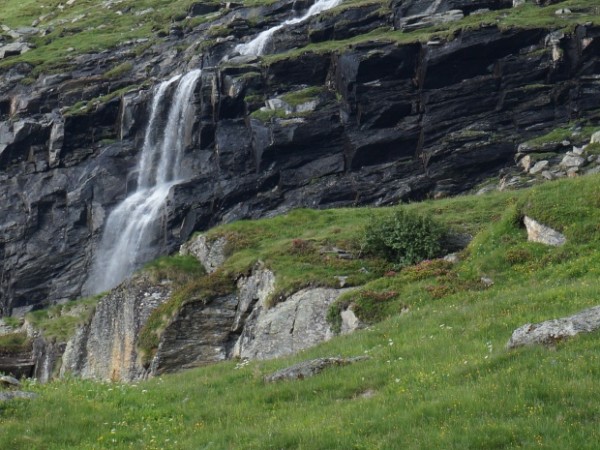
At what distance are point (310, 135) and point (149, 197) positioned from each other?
13.9 meters

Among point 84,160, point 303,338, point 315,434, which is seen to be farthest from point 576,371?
point 84,160

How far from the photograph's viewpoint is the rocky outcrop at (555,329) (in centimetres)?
1462

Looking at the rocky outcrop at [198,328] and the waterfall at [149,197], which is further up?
the rocky outcrop at [198,328]

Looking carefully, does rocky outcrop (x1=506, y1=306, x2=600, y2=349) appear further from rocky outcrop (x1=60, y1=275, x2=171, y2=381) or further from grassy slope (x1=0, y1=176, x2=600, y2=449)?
rocky outcrop (x1=60, y1=275, x2=171, y2=381)

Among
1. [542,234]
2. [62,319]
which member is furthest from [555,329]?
[62,319]

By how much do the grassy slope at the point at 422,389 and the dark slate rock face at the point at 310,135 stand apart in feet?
113

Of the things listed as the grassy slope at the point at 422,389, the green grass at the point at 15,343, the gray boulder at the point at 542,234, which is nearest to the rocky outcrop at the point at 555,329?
the grassy slope at the point at 422,389

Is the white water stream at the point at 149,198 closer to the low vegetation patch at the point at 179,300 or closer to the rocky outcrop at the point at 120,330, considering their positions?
the rocky outcrop at the point at 120,330

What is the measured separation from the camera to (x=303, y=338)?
24.7m

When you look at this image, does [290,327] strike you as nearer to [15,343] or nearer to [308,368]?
[308,368]

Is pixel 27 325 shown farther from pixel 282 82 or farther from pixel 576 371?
pixel 576 371

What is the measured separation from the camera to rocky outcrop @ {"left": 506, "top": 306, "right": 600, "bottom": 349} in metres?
14.6

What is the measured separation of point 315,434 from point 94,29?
121 meters

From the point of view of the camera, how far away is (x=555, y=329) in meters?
14.9
